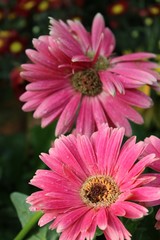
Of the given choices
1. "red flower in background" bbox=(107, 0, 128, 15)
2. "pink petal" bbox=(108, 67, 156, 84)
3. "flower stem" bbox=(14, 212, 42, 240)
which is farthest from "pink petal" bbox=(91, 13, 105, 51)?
"red flower in background" bbox=(107, 0, 128, 15)

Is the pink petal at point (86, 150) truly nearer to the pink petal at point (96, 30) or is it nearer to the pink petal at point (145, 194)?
the pink petal at point (145, 194)

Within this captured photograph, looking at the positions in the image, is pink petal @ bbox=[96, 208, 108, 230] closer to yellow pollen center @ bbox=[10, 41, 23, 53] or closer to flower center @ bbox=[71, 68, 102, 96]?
flower center @ bbox=[71, 68, 102, 96]

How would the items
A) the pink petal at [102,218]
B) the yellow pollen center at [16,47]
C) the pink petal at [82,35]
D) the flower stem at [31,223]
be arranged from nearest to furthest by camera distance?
the pink petal at [102,218], the flower stem at [31,223], the pink petal at [82,35], the yellow pollen center at [16,47]

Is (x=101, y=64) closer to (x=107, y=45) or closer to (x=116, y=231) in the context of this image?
(x=107, y=45)

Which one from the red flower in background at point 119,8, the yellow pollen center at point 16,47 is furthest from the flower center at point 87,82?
the red flower in background at point 119,8

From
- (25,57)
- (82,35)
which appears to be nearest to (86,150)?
(82,35)

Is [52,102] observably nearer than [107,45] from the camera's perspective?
Yes
